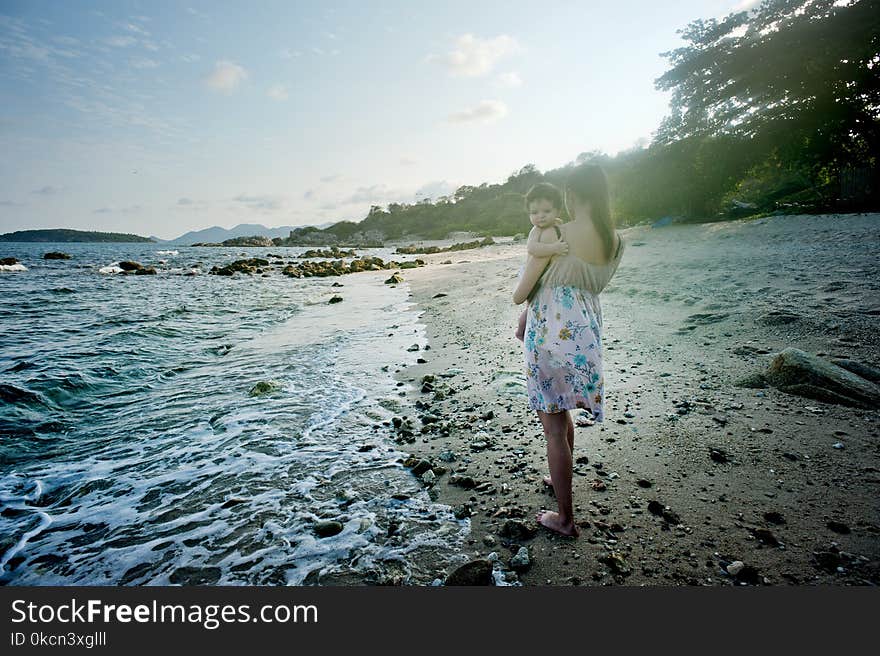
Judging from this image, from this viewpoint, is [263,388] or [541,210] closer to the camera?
[541,210]

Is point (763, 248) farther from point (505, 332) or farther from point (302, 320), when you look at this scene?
point (302, 320)

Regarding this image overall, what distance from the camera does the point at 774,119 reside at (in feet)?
68.7

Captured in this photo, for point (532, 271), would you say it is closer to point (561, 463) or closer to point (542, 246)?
point (542, 246)

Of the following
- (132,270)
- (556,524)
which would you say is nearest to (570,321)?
(556,524)

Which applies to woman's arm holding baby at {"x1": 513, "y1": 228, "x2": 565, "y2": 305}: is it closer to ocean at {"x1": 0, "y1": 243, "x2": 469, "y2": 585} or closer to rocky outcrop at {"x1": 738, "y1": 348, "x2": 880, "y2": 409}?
ocean at {"x1": 0, "y1": 243, "x2": 469, "y2": 585}

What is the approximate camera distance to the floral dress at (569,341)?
273 cm

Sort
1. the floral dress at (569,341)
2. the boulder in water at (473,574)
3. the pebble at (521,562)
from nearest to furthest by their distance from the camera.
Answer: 1. the boulder in water at (473,574)
2. the pebble at (521,562)
3. the floral dress at (569,341)

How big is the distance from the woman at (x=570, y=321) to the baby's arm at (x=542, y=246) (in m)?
0.06

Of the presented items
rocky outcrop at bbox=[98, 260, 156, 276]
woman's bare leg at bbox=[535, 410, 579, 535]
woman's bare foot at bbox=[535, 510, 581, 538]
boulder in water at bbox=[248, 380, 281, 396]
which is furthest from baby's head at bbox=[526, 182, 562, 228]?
rocky outcrop at bbox=[98, 260, 156, 276]

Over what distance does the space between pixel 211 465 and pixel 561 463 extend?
3.59 metres

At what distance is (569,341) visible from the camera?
8.98 feet

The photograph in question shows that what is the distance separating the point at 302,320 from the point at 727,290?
1106 cm

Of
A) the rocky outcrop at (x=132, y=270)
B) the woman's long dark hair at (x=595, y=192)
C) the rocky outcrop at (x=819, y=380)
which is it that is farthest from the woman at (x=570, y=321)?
the rocky outcrop at (x=132, y=270)

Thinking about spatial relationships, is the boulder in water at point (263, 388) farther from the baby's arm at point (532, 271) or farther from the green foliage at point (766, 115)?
the green foliage at point (766, 115)
